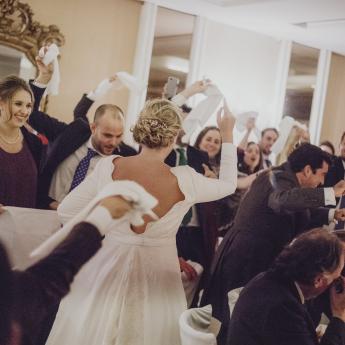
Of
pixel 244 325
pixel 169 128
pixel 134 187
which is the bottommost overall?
pixel 244 325

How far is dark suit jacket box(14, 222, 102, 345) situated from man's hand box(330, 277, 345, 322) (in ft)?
3.06

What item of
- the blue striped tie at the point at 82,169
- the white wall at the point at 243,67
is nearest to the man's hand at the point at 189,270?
the blue striped tie at the point at 82,169

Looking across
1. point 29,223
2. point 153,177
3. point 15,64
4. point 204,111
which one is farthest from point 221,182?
point 15,64

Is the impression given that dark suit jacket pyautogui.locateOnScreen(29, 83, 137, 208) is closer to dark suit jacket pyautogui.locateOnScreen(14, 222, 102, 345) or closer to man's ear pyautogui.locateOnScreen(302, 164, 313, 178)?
man's ear pyautogui.locateOnScreen(302, 164, 313, 178)

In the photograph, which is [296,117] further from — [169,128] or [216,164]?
[169,128]

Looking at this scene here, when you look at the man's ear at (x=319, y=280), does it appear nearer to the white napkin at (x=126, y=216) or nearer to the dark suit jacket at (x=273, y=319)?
the dark suit jacket at (x=273, y=319)

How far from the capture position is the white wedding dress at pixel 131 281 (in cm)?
151

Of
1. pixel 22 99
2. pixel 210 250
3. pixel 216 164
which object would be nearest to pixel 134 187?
pixel 22 99

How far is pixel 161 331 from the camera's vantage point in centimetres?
161

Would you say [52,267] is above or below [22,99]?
below

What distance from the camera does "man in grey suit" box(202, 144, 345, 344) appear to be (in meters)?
2.27

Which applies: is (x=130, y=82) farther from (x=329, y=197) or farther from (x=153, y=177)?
(x=153, y=177)

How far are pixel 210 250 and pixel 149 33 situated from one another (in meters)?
3.02

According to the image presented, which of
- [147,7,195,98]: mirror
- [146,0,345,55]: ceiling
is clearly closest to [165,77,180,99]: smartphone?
[146,0,345,55]: ceiling
